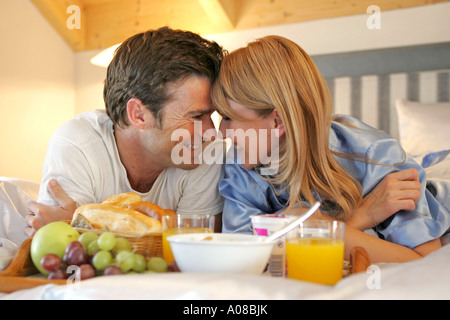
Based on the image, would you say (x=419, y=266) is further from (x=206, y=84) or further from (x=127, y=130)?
(x=127, y=130)

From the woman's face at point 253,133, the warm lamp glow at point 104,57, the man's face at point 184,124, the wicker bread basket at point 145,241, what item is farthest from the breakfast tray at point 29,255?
the warm lamp glow at point 104,57

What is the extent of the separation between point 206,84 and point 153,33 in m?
0.28

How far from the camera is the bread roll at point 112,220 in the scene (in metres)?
1.00

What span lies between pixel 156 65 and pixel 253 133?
1.45 feet

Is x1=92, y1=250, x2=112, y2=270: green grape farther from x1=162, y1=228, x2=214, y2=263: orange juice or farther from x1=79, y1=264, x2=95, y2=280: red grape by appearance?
x1=162, y1=228, x2=214, y2=263: orange juice

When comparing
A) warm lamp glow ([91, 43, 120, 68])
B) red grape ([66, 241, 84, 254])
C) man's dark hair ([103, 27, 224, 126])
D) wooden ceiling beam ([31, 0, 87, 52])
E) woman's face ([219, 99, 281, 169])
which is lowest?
red grape ([66, 241, 84, 254])

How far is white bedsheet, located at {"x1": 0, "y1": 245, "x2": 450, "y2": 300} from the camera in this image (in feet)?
2.19

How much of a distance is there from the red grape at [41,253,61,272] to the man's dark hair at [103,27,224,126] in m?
0.93

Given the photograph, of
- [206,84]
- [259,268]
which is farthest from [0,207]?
[259,268]

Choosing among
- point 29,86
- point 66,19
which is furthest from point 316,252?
point 66,19

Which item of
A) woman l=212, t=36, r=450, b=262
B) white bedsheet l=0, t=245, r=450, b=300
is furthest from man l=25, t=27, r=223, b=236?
white bedsheet l=0, t=245, r=450, b=300

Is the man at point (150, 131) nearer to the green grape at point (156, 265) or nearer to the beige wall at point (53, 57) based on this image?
the green grape at point (156, 265)

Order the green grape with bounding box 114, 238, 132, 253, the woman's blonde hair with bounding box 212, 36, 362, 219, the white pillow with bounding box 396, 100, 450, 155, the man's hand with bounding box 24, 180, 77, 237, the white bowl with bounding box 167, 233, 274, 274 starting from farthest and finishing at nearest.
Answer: the white pillow with bounding box 396, 100, 450, 155 < the woman's blonde hair with bounding box 212, 36, 362, 219 < the man's hand with bounding box 24, 180, 77, 237 < the green grape with bounding box 114, 238, 132, 253 < the white bowl with bounding box 167, 233, 274, 274

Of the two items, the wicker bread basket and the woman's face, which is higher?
the woman's face
